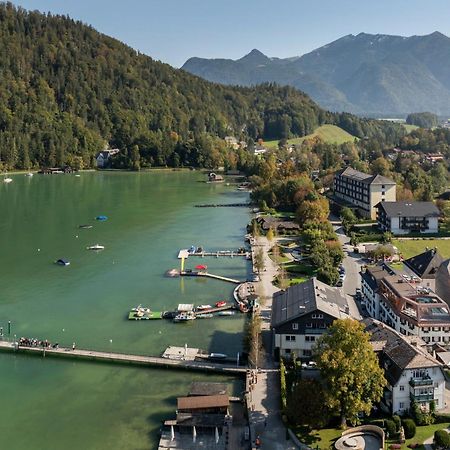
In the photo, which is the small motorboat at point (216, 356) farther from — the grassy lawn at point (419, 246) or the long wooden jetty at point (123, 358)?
the grassy lawn at point (419, 246)

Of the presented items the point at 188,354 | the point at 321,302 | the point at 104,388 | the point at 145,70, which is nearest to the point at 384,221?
the point at 321,302

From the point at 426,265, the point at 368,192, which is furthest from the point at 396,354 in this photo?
the point at 368,192

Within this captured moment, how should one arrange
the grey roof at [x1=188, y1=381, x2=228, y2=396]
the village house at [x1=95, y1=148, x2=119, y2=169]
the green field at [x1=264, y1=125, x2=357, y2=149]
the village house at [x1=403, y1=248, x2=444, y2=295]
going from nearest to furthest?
the grey roof at [x1=188, y1=381, x2=228, y2=396] < the village house at [x1=403, y1=248, x2=444, y2=295] < the village house at [x1=95, y1=148, x2=119, y2=169] < the green field at [x1=264, y1=125, x2=357, y2=149]

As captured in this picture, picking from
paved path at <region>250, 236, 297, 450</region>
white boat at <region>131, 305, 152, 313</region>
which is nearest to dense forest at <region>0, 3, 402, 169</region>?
white boat at <region>131, 305, 152, 313</region>

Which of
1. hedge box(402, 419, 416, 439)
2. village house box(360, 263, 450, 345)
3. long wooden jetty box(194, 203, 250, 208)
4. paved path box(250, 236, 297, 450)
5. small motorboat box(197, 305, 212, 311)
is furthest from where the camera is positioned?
long wooden jetty box(194, 203, 250, 208)

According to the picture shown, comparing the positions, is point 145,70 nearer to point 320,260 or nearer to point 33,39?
point 33,39

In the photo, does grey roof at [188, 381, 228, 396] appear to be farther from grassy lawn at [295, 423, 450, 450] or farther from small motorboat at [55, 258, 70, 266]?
small motorboat at [55, 258, 70, 266]

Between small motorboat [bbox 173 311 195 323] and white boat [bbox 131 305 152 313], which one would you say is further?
white boat [bbox 131 305 152 313]

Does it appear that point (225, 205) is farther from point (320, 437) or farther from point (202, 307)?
point (320, 437)
